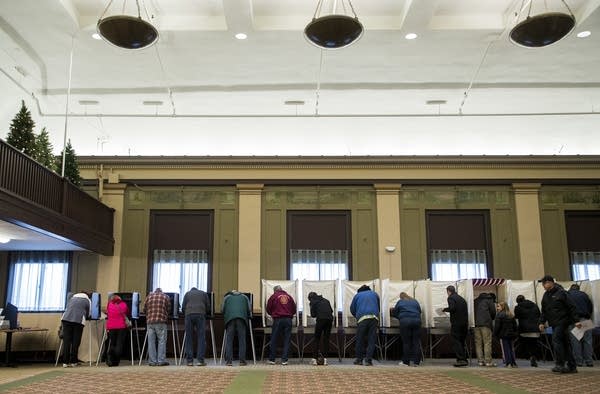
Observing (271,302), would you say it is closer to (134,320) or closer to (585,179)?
(134,320)

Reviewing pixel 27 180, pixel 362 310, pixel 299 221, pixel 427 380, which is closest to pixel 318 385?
pixel 427 380

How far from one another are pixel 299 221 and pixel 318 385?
7024mm

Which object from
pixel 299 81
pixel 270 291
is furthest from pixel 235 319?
pixel 299 81

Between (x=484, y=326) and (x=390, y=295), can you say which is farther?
(x=390, y=295)

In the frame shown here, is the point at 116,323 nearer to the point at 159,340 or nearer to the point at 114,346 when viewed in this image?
the point at 114,346

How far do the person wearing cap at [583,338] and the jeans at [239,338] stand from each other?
224 inches

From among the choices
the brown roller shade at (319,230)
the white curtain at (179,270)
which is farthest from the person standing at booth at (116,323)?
the brown roller shade at (319,230)

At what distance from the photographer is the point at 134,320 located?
1157cm

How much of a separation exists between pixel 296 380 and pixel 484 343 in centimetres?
396

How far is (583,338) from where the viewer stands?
1055cm

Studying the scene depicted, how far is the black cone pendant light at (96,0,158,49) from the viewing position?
320 inches

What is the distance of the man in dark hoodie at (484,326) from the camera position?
10.1 meters

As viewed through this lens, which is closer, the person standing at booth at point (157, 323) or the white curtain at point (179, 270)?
the person standing at booth at point (157, 323)

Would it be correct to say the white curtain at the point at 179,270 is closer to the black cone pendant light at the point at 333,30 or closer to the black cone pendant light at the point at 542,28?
the black cone pendant light at the point at 333,30
